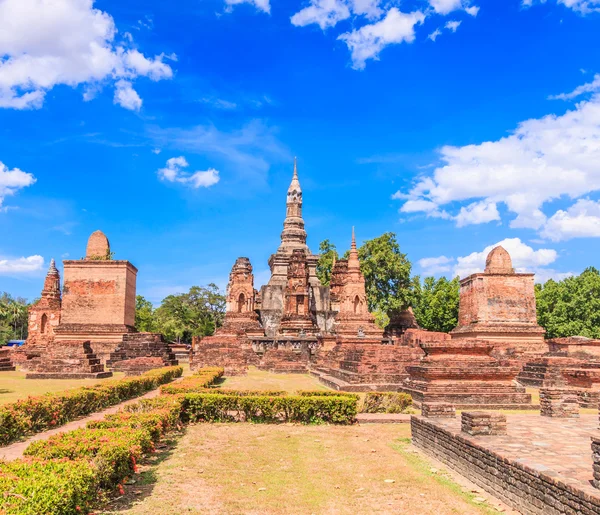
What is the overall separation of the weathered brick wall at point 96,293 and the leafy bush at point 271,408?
72.8 ft

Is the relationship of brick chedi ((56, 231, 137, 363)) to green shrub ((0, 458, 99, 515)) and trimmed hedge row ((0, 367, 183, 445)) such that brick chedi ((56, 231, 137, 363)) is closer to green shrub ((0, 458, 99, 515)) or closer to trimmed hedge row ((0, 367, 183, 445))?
trimmed hedge row ((0, 367, 183, 445))

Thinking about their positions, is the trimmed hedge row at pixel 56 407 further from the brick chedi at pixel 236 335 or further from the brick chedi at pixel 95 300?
the brick chedi at pixel 95 300

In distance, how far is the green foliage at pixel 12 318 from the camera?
60.2 m

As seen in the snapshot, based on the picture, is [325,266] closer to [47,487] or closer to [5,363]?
[5,363]

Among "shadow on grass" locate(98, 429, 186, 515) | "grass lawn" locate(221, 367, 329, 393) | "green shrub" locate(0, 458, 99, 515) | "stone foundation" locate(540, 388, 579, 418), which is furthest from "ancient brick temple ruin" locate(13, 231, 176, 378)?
"green shrub" locate(0, 458, 99, 515)

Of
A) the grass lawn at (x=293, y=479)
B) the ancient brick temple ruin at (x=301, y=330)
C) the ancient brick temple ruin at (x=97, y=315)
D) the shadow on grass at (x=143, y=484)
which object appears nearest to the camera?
the shadow on grass at (x=143, y=484)

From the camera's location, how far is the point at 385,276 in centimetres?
4959

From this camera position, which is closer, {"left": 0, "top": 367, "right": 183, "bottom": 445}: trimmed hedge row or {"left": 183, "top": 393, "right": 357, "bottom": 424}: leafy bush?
{"left": 0, "top": 367, "right": 183, "bottom": 445}: trimmed hedge row

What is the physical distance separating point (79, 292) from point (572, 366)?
25860mm

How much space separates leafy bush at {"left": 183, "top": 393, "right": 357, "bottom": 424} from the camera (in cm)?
1159

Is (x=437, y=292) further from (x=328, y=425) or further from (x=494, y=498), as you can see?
(x=494, y=498)

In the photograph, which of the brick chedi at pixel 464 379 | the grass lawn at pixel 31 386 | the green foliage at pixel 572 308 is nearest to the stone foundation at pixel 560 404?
the brick chedi at pixel 464 379

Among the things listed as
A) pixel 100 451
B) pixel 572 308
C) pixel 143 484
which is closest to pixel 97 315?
pixel 143 484

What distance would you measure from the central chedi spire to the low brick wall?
1525 inches
